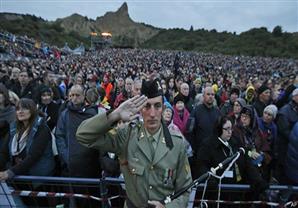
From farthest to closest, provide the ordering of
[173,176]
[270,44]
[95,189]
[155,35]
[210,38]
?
[155,35] < [210,38] < [270,44] < [95,189] < [173,176]

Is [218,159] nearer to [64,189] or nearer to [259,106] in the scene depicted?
[64,189]

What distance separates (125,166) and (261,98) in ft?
16.2

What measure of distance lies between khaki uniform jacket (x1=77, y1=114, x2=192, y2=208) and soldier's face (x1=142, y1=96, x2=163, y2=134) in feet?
0.21

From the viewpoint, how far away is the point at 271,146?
5.19 meters

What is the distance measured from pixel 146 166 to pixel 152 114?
37cm

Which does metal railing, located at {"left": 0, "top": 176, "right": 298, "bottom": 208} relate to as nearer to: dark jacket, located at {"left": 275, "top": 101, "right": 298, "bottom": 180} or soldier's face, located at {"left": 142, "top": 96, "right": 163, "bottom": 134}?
soldier's face, located at {"left": 142, "top": 96, "right": 163, "bottom": 134}

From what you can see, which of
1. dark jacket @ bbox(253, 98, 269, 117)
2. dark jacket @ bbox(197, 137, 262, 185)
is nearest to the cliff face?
dark jacket @ bbox(253, 98, 269, 117)

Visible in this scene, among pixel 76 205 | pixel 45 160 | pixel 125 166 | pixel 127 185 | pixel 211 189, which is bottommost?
pixel 76 205

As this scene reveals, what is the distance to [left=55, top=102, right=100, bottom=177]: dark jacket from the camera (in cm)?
412

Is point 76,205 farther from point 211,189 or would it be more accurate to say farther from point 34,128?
point 211,189

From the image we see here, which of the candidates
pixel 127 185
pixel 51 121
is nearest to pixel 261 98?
pixel 51 121

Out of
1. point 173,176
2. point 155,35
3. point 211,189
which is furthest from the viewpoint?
point 155,35

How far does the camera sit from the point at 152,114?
2334 millimetres

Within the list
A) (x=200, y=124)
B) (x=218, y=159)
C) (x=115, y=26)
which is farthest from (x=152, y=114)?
(x=115, y=26)
